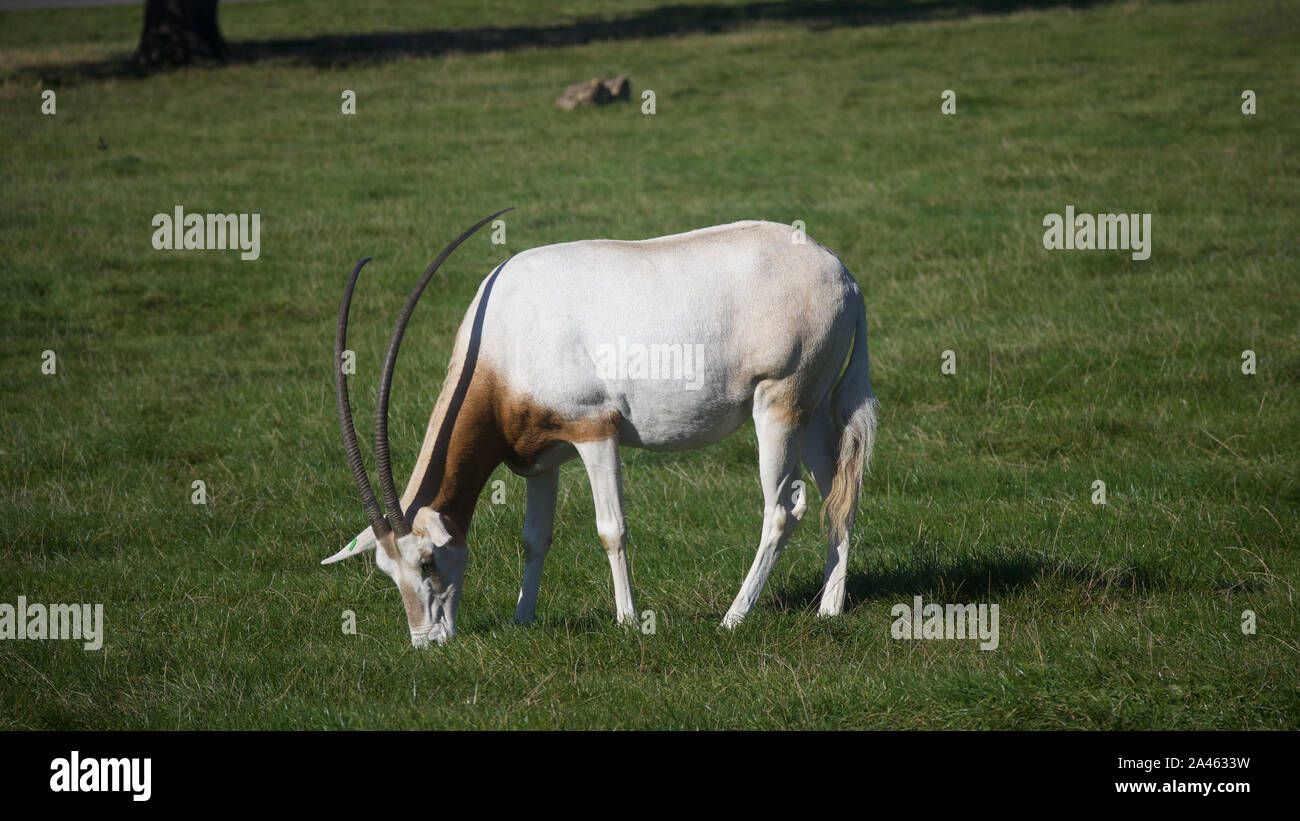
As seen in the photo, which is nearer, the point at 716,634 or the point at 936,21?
the point at 716,634

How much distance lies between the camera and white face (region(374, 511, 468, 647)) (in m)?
5.49

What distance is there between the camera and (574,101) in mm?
22469

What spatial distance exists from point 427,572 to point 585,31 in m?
31.7

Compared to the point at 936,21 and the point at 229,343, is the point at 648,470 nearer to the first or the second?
the point at 229,343

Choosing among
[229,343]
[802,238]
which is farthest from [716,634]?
[229,343]

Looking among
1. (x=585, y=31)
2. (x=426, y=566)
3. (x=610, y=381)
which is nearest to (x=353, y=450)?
(x=426, y=566)

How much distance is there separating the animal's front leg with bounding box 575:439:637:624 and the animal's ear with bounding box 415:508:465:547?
70 centimetres

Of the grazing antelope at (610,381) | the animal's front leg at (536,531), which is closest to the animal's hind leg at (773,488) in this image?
the grazing antelope at (610,381)

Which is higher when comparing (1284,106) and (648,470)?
(1284,106)

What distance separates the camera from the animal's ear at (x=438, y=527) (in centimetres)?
549

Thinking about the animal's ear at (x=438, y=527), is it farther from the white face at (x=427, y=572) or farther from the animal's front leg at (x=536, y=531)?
the animal's front leg at (x=536, y=531)

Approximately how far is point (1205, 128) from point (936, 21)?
14.4 metres

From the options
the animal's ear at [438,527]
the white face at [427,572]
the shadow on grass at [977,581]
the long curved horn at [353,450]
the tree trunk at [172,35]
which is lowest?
the shadow on grass at [977,581]

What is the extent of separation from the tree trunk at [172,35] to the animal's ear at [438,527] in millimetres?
26570
